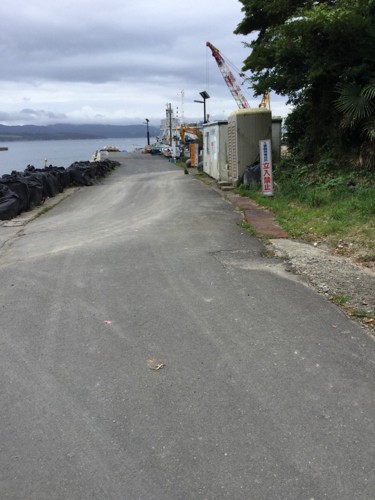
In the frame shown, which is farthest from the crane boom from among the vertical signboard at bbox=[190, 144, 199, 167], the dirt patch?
the dirt patch

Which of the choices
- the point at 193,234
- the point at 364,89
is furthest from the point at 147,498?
the point at 364,89

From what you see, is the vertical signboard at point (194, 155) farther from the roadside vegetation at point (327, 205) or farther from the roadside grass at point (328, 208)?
the roadside grass at point (328, 208)

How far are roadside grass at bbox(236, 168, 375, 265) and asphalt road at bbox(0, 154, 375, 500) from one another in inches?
65.7

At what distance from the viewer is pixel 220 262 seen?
263 inches

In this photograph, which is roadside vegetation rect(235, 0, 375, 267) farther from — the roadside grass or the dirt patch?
the dirt patch

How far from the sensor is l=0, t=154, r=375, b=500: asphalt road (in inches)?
99.7

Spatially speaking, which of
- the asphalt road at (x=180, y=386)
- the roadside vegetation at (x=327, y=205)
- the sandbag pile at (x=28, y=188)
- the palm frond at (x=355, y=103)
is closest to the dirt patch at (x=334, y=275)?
the asphalt road at (x=180, y=386)

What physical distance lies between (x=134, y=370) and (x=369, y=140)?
9.83 m

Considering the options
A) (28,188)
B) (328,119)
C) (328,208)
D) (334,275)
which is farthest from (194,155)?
(334,275)

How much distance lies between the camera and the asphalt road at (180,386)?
2.53 m

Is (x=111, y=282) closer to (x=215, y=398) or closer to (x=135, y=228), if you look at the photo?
(x=215, y=398)

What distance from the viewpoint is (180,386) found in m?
3.42

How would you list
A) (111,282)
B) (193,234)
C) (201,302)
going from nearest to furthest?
1. (201,302)
2. (111,282)
3. (193,234)

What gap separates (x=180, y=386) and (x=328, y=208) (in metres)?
6.99
